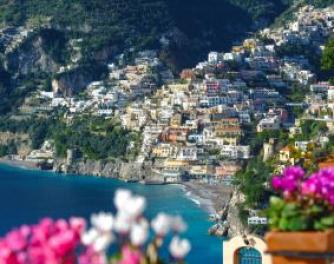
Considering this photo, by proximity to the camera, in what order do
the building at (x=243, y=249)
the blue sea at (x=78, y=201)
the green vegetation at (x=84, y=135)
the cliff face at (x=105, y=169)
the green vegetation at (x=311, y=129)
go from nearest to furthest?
the building at (x=243, y=249)
the blue sea at (x=78, y=201)
the green vegetation at (x=311, y=129)
the cliff face at (x=105, y=169)
the green vegetation at (x=84, y=135)

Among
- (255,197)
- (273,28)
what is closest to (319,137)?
(255,197)

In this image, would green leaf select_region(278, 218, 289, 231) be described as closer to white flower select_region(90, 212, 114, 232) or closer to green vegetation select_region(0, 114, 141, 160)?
white flower select_region(90, 212, 114, 232)

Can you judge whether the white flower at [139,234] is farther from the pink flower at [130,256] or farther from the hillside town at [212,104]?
the hillside town at [212,104]

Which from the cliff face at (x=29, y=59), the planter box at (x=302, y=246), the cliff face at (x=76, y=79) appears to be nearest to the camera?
the planter box at (x=302, y=246)

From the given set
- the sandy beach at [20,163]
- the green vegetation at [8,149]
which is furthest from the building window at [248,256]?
the green vegetation at [8,149]

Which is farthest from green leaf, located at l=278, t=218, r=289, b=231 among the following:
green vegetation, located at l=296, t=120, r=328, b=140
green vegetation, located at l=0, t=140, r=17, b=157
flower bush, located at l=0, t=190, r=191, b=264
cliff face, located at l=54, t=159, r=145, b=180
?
green vegetation, located at l=0, t=140, r=17, b=157

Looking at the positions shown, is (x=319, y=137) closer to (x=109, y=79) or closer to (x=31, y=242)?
(x=109, y=79)

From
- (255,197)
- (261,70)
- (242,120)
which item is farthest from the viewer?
(261,70)
